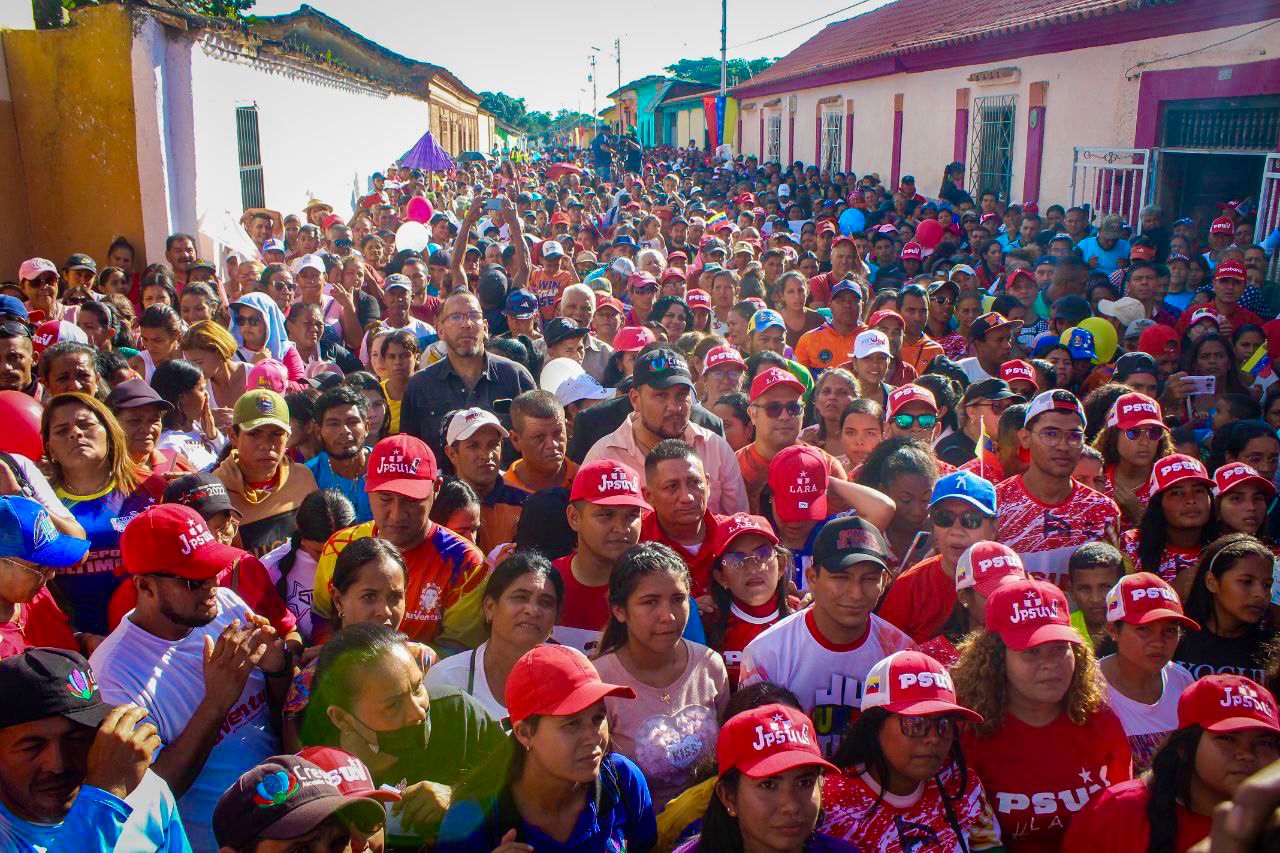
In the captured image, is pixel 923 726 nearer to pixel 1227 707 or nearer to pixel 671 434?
pixel 1227 707

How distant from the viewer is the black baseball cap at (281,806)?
2.29 meters

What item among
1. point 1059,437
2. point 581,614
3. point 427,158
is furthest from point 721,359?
point 427,158

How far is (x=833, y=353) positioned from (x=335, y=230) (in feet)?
22.2

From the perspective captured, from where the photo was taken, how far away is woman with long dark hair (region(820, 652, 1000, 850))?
2857 millimetres

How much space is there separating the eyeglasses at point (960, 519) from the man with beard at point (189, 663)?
2586 mm

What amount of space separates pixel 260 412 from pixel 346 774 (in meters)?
2.51

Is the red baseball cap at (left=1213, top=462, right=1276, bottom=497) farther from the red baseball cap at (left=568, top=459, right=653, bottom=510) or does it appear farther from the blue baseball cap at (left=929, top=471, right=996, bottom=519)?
the red baseball cap at (left=568, top=459, right=653, bottom=510)

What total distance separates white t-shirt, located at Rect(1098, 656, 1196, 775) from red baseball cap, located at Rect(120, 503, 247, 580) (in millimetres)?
2997

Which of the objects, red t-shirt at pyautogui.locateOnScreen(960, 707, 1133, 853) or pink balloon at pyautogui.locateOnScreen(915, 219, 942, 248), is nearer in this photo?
red t-shirt at pyautogui.locateOnScreen(960, 707, 1133, 853)

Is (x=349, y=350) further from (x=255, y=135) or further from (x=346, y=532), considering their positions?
(x=255, y=135)

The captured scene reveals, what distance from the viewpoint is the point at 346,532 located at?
3883mm

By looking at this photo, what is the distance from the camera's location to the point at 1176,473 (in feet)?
14.7

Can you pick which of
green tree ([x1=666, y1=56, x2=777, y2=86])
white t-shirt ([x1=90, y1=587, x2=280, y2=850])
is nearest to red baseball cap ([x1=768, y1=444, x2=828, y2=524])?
white t-shirt ([x1=90, y1=587, x2=280, y2=850])

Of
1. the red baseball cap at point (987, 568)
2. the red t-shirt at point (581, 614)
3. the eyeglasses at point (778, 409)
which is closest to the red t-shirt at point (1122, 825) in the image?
the red baseball cap at point (987, 568)
